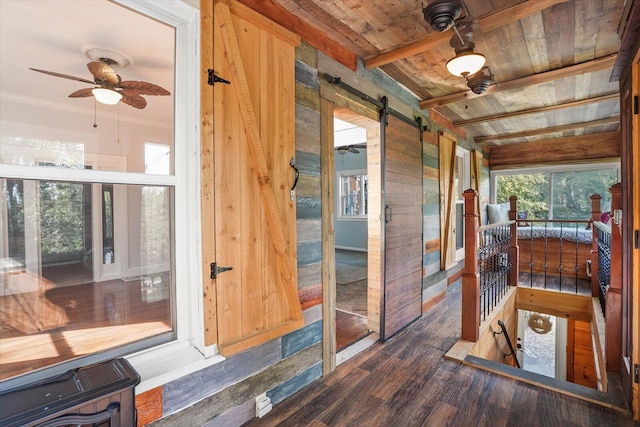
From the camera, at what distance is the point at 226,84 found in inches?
62.8

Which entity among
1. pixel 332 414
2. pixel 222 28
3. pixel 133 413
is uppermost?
pixel 222 28

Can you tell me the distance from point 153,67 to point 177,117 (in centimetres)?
35

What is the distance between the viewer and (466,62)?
2.08 metres

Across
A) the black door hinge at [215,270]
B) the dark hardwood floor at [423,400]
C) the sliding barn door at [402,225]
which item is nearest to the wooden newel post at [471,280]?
the dark hardwood floor at [423,400]

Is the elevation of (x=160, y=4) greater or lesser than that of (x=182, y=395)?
greater

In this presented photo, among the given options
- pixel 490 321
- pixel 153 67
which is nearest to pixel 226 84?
pixel 153 67

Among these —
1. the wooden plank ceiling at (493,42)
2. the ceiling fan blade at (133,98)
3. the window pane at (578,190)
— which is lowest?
the window pane at (578,190)

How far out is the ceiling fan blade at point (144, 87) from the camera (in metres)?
1.62

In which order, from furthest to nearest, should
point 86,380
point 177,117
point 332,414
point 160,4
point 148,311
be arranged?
point 332,414 → point 148,311 → point 177,117 → point 160,4 → point 86,380

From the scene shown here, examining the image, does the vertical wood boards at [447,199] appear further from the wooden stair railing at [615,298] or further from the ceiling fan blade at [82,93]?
the ceiling fan blade at [82,93]

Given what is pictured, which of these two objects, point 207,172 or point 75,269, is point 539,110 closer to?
point 207,172

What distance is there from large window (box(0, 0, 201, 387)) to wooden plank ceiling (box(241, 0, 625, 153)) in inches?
30.7

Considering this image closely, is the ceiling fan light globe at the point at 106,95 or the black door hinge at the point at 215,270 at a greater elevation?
the ceiling fan light globe at the point at 106,95

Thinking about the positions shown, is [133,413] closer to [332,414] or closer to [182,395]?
[182,395]
